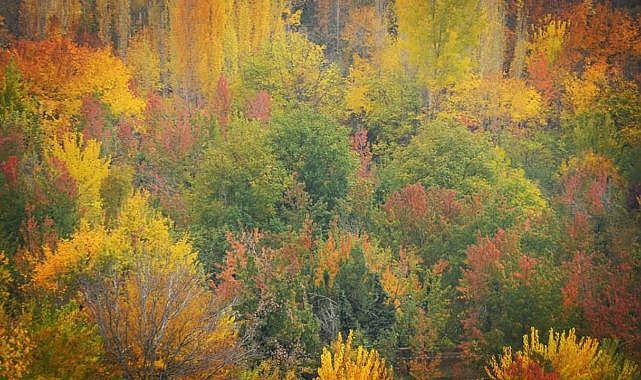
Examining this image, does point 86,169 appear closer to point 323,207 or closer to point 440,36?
point 323,207

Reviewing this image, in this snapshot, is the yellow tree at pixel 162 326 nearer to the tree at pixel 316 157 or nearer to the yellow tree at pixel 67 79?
the tree at pixel 316 157

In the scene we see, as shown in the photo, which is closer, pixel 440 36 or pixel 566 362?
pixel 566 362

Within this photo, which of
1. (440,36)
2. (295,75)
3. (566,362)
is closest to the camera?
(566,362)

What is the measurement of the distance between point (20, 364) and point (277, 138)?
1625 cm

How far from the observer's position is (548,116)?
41781mm

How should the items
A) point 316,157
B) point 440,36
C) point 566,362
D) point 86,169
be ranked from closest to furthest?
point 566,362 → point 86,169 → point 316,157 → point 440,36

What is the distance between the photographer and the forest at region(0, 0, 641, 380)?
18516 mm

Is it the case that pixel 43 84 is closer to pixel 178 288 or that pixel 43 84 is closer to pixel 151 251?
pixel 151 251

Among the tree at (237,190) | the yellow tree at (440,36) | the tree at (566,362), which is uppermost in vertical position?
the yellow tree at (440,36)

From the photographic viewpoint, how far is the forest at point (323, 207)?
60.7 ft

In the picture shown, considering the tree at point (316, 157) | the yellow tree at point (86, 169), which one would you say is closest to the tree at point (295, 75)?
the tree at point (316, 157)

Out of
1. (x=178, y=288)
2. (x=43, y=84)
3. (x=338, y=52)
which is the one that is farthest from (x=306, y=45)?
(x=178, y=288)

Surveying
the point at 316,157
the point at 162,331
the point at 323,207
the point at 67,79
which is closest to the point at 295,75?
the point at 316,157

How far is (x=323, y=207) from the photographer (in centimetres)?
2803
